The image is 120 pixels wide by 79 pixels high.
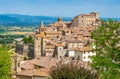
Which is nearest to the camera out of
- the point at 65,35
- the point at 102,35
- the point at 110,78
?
the point at 110,78

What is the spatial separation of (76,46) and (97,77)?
155ft

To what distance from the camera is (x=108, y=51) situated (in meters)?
18.5

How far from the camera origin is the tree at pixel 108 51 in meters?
17.6

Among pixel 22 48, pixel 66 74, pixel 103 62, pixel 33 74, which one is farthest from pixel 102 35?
pixel 22 48

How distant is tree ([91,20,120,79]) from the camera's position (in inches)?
693

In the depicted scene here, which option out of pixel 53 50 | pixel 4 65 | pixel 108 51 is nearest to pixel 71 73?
pixel 108 51

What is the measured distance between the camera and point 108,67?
1788 centimetres

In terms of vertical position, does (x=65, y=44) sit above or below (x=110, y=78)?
below

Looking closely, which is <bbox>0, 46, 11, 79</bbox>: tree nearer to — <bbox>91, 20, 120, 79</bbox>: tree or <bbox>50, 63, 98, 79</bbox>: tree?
<bbox>50, 63, 98, 79</bbox>: tree

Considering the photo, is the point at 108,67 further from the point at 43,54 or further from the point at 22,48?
the point at 22,48

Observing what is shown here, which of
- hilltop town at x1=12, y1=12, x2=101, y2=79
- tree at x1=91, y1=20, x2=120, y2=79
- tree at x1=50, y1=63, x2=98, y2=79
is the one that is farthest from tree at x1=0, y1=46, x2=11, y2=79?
hilltop town at x1=12, y1=12, x2=101, y2=79

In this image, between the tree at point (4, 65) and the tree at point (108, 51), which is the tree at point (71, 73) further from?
the tree at point (4, 65)

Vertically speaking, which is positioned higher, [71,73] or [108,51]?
[108,51]

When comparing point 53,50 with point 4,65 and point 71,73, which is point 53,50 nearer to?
point 4,65
